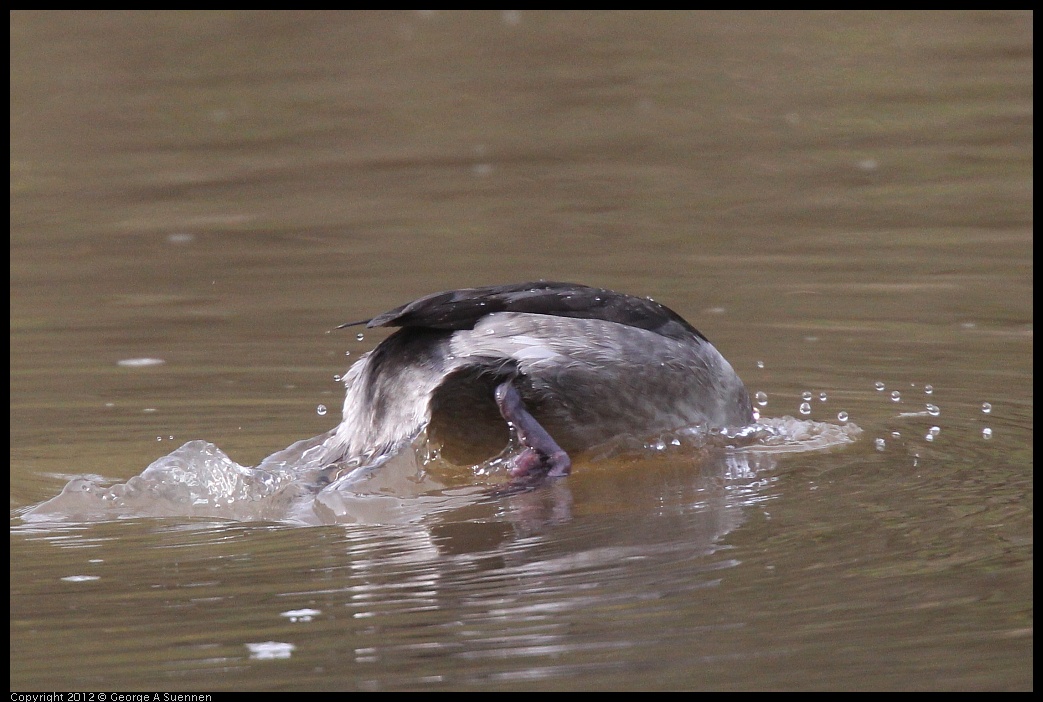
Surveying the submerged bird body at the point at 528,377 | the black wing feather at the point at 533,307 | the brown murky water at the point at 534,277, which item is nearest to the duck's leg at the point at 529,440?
the submerged bird body at the point at 528,377

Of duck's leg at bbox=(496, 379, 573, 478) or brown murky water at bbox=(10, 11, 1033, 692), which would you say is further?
duck's leg at bbox=(496, 379, 573, 478)

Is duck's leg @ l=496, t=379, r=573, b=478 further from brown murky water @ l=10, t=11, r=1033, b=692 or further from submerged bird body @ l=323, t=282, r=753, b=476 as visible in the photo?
brown murky water @ l=10, t=11, r=1033, b=692

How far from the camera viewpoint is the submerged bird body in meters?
4.92

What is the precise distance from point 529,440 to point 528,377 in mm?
200

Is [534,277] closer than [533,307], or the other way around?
[533,307]

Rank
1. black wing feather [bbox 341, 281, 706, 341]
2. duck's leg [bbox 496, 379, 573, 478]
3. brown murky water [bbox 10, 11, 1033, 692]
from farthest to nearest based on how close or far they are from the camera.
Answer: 1. duck's leg [bbox 496, 379, 573, 478]
2. black wing feather [bbox 341, 281, 706, 341]
3. brown murky water [bbox 10, 11, 1033, 692]

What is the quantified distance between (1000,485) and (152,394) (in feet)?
10.4

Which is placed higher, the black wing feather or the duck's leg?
the black wing feather

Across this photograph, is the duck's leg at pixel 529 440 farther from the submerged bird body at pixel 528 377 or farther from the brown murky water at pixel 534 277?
the brown murky water at pixel 534 277

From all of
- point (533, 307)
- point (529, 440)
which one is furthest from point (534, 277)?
point (529, 440)

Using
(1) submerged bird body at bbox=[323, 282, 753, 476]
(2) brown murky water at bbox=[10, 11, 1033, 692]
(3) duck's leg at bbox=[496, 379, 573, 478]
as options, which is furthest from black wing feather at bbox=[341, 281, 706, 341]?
(2) brown murky water at bbox=[10, 11, 1033, 692]

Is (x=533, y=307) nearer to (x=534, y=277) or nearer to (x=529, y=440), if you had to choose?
(x=529, y=440)

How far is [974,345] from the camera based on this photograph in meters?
6.36

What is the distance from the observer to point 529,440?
4.97 metres
